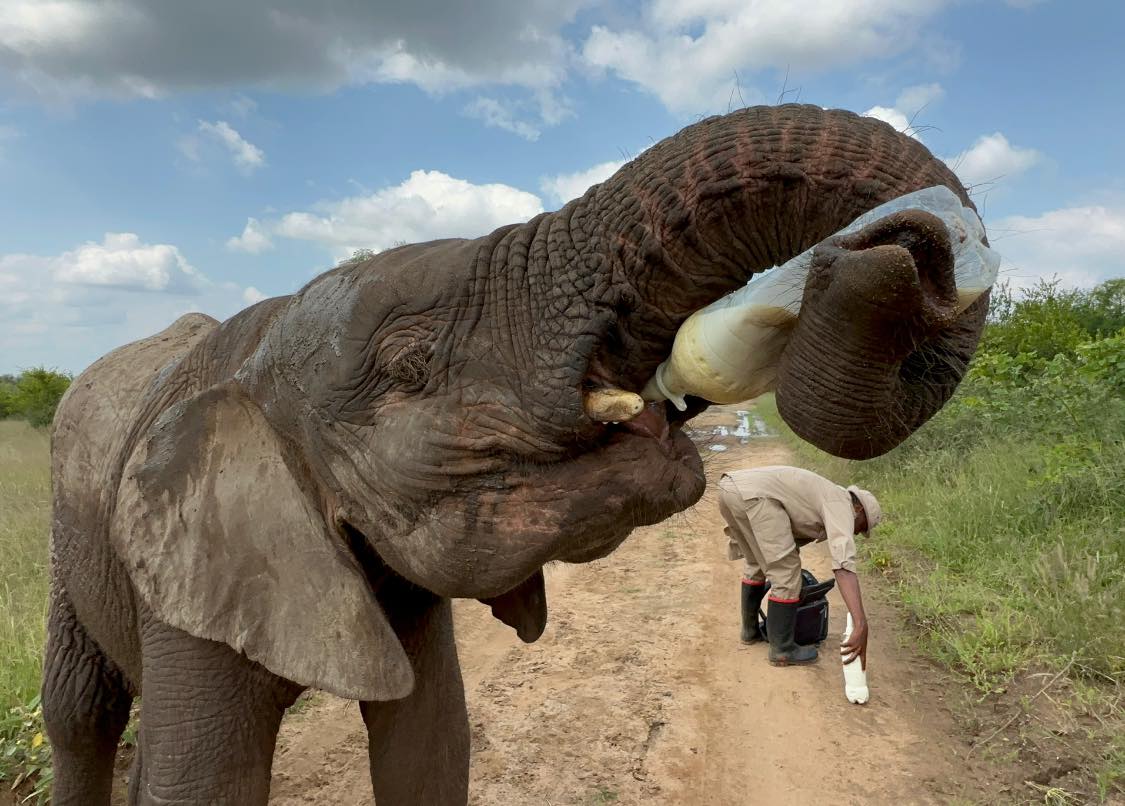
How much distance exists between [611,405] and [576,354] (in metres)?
0.15

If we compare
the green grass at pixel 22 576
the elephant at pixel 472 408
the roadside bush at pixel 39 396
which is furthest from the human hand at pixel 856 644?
the roadside bush at pixel 39 396

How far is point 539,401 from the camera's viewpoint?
2.08 metres

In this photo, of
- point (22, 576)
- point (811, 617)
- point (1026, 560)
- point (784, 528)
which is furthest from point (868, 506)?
point (22, 576)

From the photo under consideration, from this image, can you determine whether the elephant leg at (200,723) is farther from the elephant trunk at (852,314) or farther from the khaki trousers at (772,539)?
the khaki trousers at (772,539)

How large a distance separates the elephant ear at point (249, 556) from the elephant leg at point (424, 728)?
0.92 metres

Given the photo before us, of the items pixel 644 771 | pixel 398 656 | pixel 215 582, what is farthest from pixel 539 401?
pixel 644 771

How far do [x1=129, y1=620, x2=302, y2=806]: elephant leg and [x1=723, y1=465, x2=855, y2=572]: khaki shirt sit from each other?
4.80m

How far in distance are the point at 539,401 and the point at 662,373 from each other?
1.01 ft

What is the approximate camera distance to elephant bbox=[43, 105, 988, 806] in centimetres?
174

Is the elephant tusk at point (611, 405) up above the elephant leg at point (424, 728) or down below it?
above

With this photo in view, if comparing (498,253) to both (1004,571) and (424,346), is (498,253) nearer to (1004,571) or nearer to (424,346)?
(424,346)

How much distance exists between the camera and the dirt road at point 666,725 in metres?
4.87

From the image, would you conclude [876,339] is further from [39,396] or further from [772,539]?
[39,396]

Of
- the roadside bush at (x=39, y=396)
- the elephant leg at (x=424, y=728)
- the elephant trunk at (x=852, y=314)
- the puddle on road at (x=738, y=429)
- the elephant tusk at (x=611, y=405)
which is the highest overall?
the roadside bush at (x=39, y=396)
